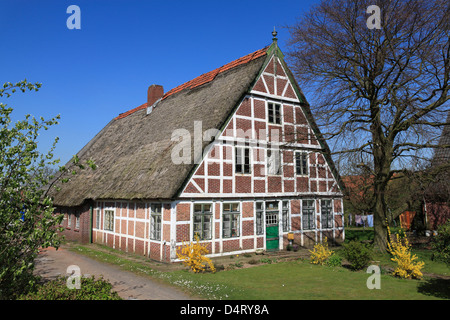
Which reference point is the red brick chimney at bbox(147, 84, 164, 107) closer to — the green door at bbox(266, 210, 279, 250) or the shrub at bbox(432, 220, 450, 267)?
the green door at bbox(266, 210, 279, 250)

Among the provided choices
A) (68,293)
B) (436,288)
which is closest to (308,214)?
(436,288)

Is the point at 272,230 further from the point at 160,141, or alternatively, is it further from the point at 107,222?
the point at 107,222

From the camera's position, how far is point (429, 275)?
45.3 feet

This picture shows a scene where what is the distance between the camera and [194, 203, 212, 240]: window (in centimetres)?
1606

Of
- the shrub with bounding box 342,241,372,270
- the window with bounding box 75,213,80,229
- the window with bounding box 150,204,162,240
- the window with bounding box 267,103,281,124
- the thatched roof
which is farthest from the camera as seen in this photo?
the window with bounding box 75,213,80,229

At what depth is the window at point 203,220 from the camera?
16.1m

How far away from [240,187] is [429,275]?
8.94 meters

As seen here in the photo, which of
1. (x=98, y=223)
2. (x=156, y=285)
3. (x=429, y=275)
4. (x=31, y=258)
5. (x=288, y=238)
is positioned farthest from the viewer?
(x=98, y=223)

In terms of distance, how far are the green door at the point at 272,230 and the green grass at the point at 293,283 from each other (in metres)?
3.08

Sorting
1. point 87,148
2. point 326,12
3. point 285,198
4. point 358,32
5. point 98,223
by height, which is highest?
point 326,12

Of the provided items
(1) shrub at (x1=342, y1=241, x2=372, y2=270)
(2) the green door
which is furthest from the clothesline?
(1) shrub at (x1=342, y1=241, x2=372, y2=270)

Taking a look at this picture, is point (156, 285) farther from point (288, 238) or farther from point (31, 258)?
point (288, 238)

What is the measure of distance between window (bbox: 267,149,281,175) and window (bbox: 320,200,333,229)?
14.1 feet

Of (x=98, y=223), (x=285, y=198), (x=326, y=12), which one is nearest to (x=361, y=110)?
(x=326, y=12)
